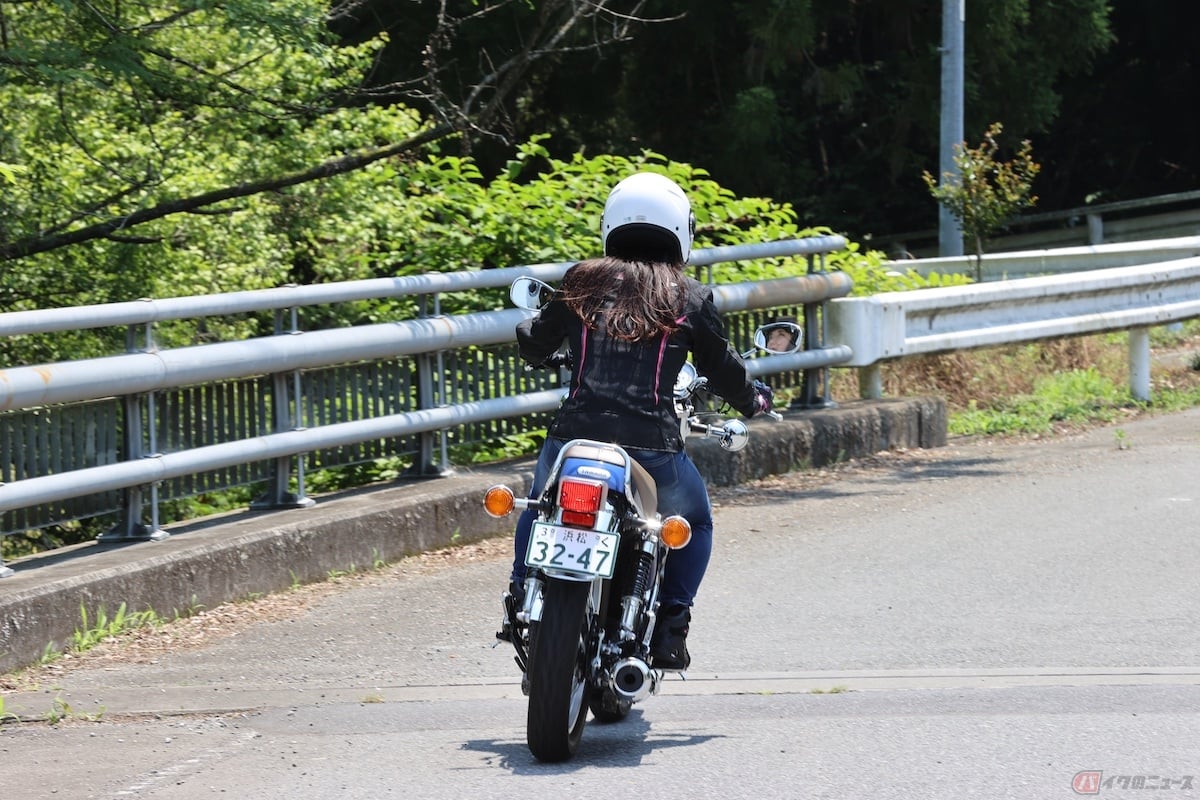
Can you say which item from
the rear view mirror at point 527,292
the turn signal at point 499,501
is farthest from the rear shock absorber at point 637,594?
the rear view mirror at point 527,292

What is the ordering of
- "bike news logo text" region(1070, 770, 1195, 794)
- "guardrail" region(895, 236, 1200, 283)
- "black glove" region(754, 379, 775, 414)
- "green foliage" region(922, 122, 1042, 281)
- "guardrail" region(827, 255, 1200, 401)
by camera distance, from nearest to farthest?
"bike news logo text" region(1070, 770, 1195, 794)
"black glove" region(754, 379, 775, 414)
"guardrail" region(827, 255, 1200, 401)
"guardrail" region(895, 236, 1200, 283)
"green foliage" region(922, 122, 1042, 281)

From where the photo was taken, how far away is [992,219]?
17.5 meters

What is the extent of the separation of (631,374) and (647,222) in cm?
50

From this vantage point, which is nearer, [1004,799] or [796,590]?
[1004,799]

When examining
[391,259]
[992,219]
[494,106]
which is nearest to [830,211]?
[992,219]

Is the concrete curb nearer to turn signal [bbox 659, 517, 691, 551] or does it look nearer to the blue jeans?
the blue jeans

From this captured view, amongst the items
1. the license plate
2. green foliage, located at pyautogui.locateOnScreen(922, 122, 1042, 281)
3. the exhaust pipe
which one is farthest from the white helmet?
green foliage, located at pyautogui.locateOnScreen(922, 122, 1042, 281)

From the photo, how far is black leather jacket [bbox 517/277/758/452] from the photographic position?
5.25 m

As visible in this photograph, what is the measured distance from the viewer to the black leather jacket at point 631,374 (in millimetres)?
5254

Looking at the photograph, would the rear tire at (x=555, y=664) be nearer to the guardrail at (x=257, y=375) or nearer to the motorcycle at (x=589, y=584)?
the motorcycle at (x=589, y=584)

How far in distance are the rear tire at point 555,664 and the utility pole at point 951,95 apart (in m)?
15.6

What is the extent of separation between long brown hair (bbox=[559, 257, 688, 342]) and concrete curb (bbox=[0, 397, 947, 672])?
93.5 inches

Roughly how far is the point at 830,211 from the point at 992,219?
8980 millimetres

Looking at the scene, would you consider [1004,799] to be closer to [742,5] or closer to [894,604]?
[894,604]
